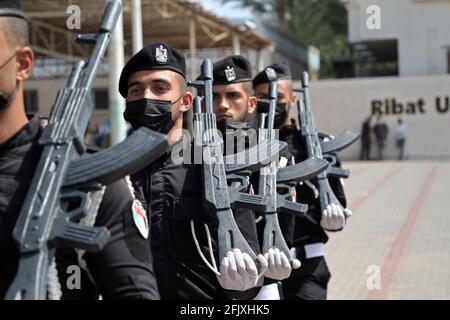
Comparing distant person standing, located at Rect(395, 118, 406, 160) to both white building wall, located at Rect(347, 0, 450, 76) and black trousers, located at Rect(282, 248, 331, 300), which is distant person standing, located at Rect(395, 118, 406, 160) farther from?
black trousers, located at Rect(282, 248, 331, 300)

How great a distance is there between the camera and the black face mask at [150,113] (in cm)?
316

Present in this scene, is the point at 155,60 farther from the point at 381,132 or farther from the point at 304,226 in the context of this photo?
the point at 381,132

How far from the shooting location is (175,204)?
310 cm

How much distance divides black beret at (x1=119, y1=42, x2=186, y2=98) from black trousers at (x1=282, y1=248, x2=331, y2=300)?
2.13m

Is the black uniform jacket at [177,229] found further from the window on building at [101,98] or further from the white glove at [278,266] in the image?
the window on building at [101,98]

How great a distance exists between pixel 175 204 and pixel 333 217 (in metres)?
2.22

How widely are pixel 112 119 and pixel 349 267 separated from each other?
15.8 ft

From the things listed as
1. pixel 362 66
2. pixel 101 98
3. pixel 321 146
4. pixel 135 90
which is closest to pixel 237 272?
pixel 135 90

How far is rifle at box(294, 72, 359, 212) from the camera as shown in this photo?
527 centimetres

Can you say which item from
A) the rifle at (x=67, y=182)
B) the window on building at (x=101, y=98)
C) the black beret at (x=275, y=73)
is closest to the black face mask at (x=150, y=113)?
the rifle at (x=67, y=182)

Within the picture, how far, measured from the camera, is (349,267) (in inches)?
351

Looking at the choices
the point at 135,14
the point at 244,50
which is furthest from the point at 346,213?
the point at 244,50

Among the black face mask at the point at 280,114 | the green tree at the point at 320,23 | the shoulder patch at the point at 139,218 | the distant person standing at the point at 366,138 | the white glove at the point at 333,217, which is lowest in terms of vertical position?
the distant person standing at the point at 366,138

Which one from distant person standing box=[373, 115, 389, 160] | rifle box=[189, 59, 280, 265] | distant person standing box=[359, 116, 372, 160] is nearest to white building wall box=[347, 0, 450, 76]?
distant person standing box=[373, 115, 389, 160]
